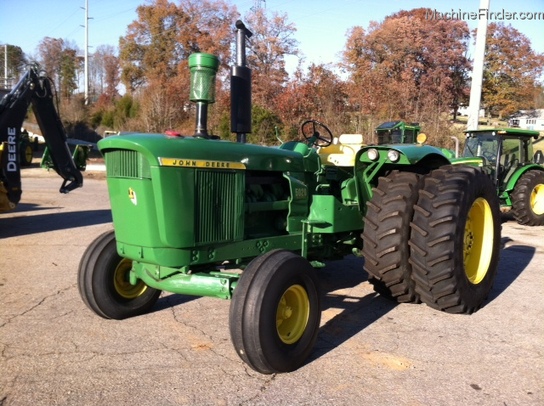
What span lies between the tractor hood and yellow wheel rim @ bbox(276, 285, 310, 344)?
99cm

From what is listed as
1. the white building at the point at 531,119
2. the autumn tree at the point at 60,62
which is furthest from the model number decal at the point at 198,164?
the autumn tree at the point at 60,62

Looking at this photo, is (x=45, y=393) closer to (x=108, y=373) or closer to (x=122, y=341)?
(x=108, y=373)

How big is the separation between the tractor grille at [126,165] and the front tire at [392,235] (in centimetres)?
206

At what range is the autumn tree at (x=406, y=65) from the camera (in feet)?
68.9

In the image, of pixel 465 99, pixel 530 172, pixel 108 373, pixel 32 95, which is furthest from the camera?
pixel 465 99

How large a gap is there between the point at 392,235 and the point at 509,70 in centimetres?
2996

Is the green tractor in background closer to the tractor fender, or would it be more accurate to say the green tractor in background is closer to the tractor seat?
the tractor fender

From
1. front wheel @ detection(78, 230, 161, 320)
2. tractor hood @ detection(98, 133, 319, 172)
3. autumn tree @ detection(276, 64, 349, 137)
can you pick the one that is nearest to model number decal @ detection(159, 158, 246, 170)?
tractor hood @ detection(98, 133, 319, 172)

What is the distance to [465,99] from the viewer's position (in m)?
26.9

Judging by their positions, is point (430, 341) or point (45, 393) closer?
point (45, 393)

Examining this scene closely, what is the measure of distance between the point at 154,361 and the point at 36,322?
52.3 inches

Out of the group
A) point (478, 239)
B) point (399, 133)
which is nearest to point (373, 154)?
point (478, 239)

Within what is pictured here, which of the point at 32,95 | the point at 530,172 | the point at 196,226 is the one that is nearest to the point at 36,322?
the point at 196,226

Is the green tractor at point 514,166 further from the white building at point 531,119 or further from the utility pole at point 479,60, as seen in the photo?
the white building at point 531,119
